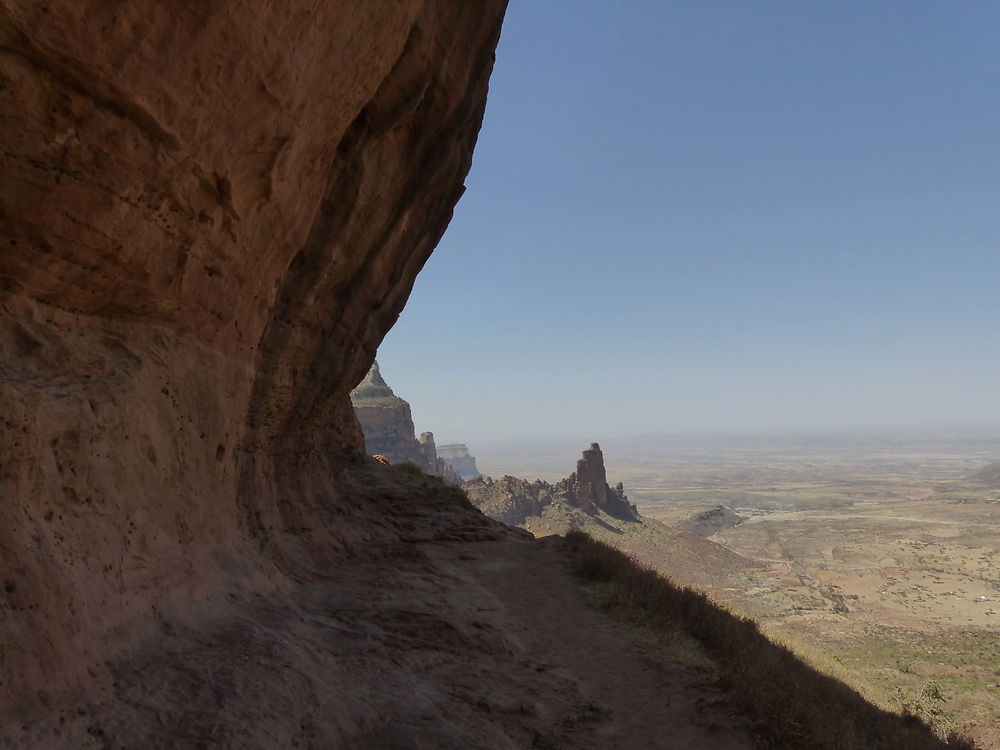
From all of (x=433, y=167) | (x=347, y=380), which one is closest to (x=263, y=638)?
(x=347, y=380)

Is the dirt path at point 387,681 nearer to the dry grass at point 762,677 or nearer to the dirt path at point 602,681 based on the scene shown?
the dirt path at point 602,681

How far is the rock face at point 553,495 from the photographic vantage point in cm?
7725

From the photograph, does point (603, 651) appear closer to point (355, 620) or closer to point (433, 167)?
point (355, 620)

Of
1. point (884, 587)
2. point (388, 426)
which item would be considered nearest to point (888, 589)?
point (884, 587)

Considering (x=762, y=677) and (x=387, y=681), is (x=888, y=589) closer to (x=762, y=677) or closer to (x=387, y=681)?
(x=762, y=677)

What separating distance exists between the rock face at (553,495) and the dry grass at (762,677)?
6393 centimetres

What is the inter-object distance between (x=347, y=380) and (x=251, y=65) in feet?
28.2

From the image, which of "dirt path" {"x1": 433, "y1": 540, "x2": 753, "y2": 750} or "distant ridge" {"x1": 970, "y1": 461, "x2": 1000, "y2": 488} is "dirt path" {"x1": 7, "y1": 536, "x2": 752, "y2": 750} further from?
"distant ridge" {"x1": 970, "y1": 461, "x2": 1000, "y2": 488}

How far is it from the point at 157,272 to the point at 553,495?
81236 mm

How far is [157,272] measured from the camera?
19.5ft

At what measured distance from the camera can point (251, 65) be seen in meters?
5.69

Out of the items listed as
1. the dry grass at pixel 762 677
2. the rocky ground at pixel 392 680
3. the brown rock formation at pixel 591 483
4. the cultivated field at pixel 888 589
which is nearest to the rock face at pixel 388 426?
the brown rock formation at pixel 591 483

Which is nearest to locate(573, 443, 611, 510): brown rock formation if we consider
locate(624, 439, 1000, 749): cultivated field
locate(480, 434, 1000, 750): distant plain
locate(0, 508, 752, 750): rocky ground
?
locate(480, 434, 1000, 750): distant plain

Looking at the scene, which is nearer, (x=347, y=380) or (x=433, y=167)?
(x=433, y=167)
